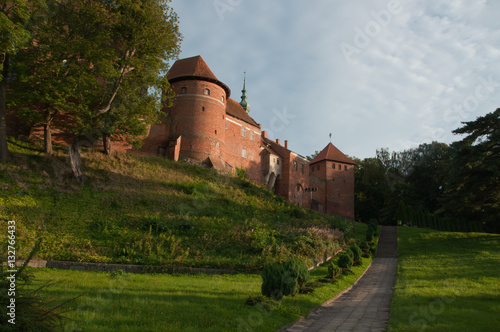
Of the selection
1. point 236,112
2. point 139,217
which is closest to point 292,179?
point 236,112

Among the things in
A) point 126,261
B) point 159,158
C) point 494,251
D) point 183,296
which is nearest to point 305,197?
point 159,158

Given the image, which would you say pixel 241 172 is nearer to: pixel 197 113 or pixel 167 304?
pixel 197 113

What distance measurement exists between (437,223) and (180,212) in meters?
34.1

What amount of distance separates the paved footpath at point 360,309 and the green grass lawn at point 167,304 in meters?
0.36

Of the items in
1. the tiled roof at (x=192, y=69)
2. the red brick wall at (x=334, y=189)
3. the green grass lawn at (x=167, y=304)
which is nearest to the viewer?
the green grass lawn at (x=167, y=304)

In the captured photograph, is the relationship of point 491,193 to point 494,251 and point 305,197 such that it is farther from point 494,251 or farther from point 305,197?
point 305,197

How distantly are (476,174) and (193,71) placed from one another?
24875 millimetres

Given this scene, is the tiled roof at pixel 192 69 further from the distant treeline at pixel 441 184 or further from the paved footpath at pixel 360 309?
the paved footpath at pixel 360 309

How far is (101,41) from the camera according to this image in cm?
2083

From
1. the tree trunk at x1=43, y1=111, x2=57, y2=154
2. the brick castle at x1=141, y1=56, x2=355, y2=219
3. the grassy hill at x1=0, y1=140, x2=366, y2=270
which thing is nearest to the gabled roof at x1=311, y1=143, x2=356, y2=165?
the brick castle at x1=141, y1=56, x2=355, y2=219

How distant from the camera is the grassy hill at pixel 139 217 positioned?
50.2 ft

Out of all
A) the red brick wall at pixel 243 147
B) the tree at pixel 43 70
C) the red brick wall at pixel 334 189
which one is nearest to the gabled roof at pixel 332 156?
the red brick wall at pixel 334 189

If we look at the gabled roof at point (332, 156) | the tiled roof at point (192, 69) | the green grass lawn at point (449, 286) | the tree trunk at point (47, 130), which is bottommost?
the green grass lawn at point (449, 286)

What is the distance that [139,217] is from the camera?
19375mm
